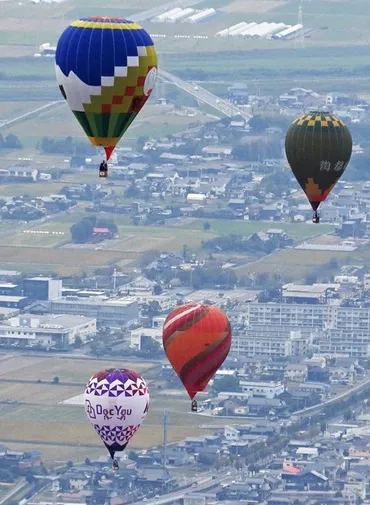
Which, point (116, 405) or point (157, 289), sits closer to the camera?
point (116, 405)

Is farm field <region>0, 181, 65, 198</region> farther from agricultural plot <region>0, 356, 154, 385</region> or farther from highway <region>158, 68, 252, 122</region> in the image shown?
agricultural plot <region>0, 356, 154, 385</region>

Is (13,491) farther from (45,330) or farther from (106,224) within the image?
(106,224)

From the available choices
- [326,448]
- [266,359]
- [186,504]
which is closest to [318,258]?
[266,359]

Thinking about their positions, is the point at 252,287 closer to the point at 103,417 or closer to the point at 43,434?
the point at 43,434

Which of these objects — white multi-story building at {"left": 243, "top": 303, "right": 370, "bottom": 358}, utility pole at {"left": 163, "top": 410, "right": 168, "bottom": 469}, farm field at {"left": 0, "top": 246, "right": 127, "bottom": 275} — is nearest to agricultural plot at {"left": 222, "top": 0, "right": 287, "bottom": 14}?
farm field at {"left": 0, "top": 246, "right": 127, "bottom": 275}

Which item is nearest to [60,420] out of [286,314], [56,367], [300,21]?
[56,367]

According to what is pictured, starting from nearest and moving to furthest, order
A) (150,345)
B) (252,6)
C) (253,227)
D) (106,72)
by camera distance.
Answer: (106,72)
(150,345)
(253,227)
(252,6)
